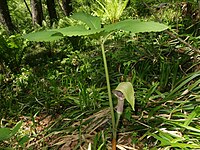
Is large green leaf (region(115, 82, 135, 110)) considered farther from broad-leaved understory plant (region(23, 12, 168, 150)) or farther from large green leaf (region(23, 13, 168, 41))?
large green leaf (region(23, 13, 168, 41))

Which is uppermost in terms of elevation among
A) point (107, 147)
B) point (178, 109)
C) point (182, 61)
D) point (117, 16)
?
point (117, 16)

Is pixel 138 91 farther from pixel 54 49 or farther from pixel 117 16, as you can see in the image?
pixel 117 16

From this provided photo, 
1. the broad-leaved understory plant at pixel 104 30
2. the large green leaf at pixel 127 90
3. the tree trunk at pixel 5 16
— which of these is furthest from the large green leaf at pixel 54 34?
the tree trunk at pixel 5 16

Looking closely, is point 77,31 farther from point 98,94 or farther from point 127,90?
point 98,94

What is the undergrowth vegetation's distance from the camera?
1.54 metres

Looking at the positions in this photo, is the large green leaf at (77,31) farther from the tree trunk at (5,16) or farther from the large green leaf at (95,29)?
the tree trunk at (5,16)

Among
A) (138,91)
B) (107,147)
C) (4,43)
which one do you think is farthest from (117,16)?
(107,147)

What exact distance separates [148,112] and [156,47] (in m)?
1.08

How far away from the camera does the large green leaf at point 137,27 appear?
938 millimetres

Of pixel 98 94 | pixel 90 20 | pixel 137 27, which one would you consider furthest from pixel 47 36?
pixel 98 94

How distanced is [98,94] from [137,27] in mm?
1156

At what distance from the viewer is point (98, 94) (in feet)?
6.82

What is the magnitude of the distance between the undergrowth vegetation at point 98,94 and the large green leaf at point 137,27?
0.14 m

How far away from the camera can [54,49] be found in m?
3.75
